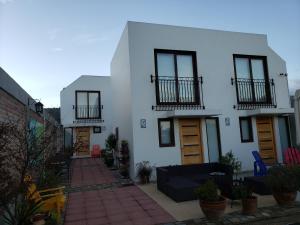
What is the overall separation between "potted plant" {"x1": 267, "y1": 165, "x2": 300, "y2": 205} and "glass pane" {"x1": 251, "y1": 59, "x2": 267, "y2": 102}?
245 inches

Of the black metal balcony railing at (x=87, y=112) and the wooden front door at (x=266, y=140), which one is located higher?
the black metal balcony railing at (x=87, y=112)

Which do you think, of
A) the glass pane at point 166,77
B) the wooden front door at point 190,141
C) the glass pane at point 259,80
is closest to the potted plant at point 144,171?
the wooden front door at point 190,141

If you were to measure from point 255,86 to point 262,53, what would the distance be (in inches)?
66.0

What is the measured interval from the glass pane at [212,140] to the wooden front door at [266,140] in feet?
6.92

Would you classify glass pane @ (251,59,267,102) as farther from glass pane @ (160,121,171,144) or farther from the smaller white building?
the smaller white building

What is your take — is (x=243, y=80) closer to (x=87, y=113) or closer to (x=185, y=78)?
(x=185, y=78)

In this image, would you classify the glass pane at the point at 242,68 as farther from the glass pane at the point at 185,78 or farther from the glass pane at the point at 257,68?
the glass pane at the point at 185,78

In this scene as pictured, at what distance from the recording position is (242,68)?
1145 centimetres

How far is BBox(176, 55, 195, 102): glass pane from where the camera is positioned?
10.4 metres

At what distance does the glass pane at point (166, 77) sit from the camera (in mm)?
10031

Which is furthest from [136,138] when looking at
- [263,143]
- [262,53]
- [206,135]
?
[262,53]

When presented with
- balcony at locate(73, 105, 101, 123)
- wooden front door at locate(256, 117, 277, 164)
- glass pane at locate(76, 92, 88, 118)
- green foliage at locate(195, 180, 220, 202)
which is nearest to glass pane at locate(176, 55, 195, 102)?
wooden front door at locate(256, 117, 277, 164)

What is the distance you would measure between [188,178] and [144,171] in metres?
1.84

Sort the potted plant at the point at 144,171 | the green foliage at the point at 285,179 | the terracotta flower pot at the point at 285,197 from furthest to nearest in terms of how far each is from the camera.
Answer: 1. the potted plant at the point at 144,171
2. the terracotta flower pot at the point at 285,197
3. the green foliage at the point at 285,179
